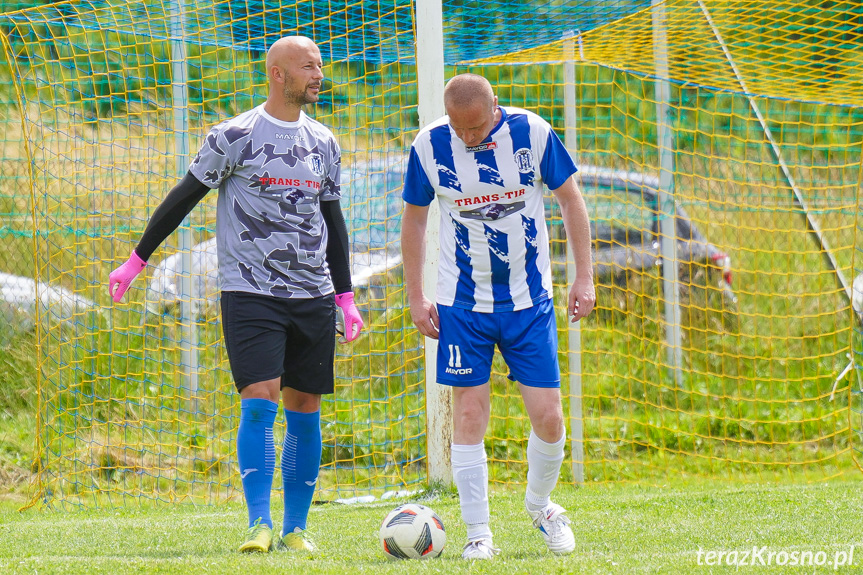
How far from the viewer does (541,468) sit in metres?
3.64

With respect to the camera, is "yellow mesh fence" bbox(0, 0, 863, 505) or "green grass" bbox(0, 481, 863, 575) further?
"yellow mesh fence" bbox(0, 0, 863, 505)

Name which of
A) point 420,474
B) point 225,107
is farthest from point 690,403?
point 225,107

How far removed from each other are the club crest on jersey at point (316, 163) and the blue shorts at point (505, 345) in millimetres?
791

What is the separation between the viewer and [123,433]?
6.49 m

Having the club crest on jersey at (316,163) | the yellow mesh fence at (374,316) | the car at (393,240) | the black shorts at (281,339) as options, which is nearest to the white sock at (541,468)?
the black shorts at (281,339)

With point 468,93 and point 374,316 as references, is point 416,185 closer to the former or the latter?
point 468,93

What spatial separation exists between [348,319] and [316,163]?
69cm

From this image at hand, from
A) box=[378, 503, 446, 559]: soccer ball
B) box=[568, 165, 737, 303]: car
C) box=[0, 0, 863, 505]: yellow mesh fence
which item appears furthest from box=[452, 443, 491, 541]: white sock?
box=[568, 165, 737, 303]: car

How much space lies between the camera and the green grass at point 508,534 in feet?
10.6

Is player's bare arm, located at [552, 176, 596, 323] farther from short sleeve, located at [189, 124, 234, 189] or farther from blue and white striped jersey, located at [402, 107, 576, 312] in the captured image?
short sleeve, located at [189, 124, 234, 189]

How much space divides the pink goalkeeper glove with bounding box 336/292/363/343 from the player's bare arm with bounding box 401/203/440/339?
363 millimetres

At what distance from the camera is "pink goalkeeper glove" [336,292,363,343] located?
3992 millimetres

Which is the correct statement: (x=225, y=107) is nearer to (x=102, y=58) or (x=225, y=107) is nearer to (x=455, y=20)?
(x=102, y=58)

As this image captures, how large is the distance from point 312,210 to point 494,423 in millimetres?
3869
